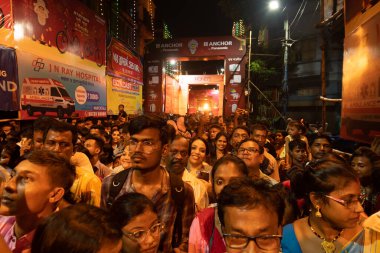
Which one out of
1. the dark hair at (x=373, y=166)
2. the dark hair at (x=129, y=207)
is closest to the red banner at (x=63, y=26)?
the dark hair at (x=129, y=207)

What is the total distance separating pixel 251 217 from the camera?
1.50m

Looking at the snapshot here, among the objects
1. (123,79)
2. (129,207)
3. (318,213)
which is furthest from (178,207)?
(123,79)

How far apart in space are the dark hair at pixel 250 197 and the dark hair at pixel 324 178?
62cm

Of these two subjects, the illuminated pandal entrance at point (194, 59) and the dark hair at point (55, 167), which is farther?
the illuminated pandal entrance at point (194, 59)

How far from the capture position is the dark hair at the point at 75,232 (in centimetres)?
131

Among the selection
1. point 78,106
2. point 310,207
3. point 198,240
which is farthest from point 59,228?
point 78,106

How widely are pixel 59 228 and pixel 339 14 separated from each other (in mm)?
9222

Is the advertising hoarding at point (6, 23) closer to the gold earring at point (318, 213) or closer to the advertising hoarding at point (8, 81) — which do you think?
the advertising hoarding at point (8, 81)

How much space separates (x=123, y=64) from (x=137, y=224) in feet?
53.6

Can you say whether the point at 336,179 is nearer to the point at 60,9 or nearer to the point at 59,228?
the point at 59,228

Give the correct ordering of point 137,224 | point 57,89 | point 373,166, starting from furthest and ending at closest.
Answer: point 57,89 → point 373,166 → point 137,224

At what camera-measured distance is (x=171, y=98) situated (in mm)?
24562

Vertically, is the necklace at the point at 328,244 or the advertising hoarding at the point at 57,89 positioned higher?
the advertising hoarding at the point at 57,89

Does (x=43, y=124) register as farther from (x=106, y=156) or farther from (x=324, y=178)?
(x=324, y=178)
